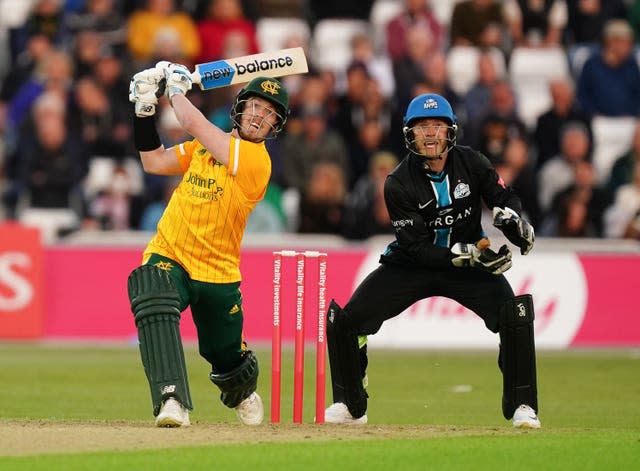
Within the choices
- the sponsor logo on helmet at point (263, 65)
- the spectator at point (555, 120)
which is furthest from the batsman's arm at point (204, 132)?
the spectator at point (555, 120)

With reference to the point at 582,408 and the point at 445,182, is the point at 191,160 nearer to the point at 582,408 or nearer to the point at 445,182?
the point at 445,182

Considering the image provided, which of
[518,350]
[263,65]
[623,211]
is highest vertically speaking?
[263,65]

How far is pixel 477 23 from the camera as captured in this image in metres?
19.4

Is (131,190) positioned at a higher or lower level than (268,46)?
lower

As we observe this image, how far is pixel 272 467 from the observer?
297 inches

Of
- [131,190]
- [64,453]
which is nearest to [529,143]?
[131,190]

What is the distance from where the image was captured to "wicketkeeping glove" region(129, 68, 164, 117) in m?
9.18

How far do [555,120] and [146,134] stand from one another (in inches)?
392

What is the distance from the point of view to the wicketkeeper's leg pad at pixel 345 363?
9.62 meters

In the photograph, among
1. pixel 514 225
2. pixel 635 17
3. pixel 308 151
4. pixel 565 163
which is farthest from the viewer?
pixel 635 17

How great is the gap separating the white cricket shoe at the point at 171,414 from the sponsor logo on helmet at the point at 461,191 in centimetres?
212

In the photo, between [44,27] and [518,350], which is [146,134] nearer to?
[518,350]

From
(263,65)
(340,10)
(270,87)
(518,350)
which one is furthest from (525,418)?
(340,10)

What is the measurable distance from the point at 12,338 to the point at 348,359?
23.9 feet
